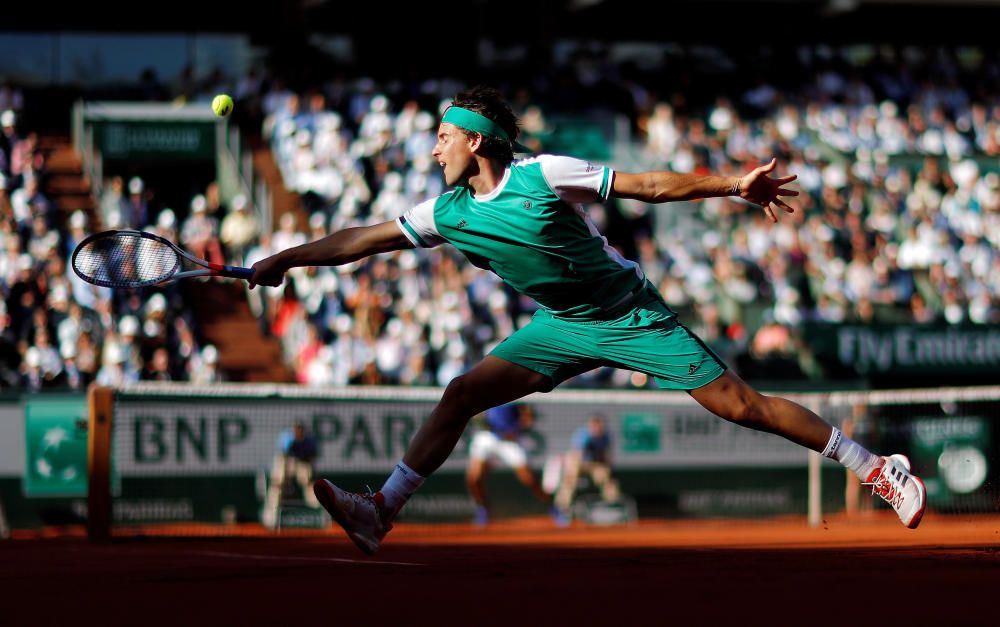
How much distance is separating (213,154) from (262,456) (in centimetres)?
668

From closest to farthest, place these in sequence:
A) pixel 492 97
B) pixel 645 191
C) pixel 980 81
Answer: pixel 645 191 → pixel 492 97 → pixel 980 81

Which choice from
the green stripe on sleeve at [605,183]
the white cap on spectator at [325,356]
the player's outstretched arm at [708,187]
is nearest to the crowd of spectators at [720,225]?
the white cap on spectator at [325,356]

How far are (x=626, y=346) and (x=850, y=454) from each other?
1.30m

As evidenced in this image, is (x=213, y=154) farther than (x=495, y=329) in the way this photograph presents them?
Yes

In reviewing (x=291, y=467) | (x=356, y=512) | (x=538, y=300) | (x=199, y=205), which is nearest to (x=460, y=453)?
(x=291, y=467)

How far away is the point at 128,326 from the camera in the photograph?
15125 mm

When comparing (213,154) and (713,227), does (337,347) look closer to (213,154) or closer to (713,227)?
(213,154)

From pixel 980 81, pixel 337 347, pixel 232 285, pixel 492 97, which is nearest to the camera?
pixel 492 97

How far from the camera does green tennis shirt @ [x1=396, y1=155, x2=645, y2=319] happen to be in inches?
263

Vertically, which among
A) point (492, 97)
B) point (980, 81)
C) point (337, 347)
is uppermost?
point (980, 81)

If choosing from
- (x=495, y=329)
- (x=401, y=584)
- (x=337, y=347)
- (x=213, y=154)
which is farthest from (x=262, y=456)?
(x=401, y=584)

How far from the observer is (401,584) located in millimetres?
6543

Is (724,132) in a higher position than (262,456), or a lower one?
higher

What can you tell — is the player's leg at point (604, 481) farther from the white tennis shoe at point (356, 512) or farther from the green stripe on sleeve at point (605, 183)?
the green stripe on sleeve at point (605, 183)
